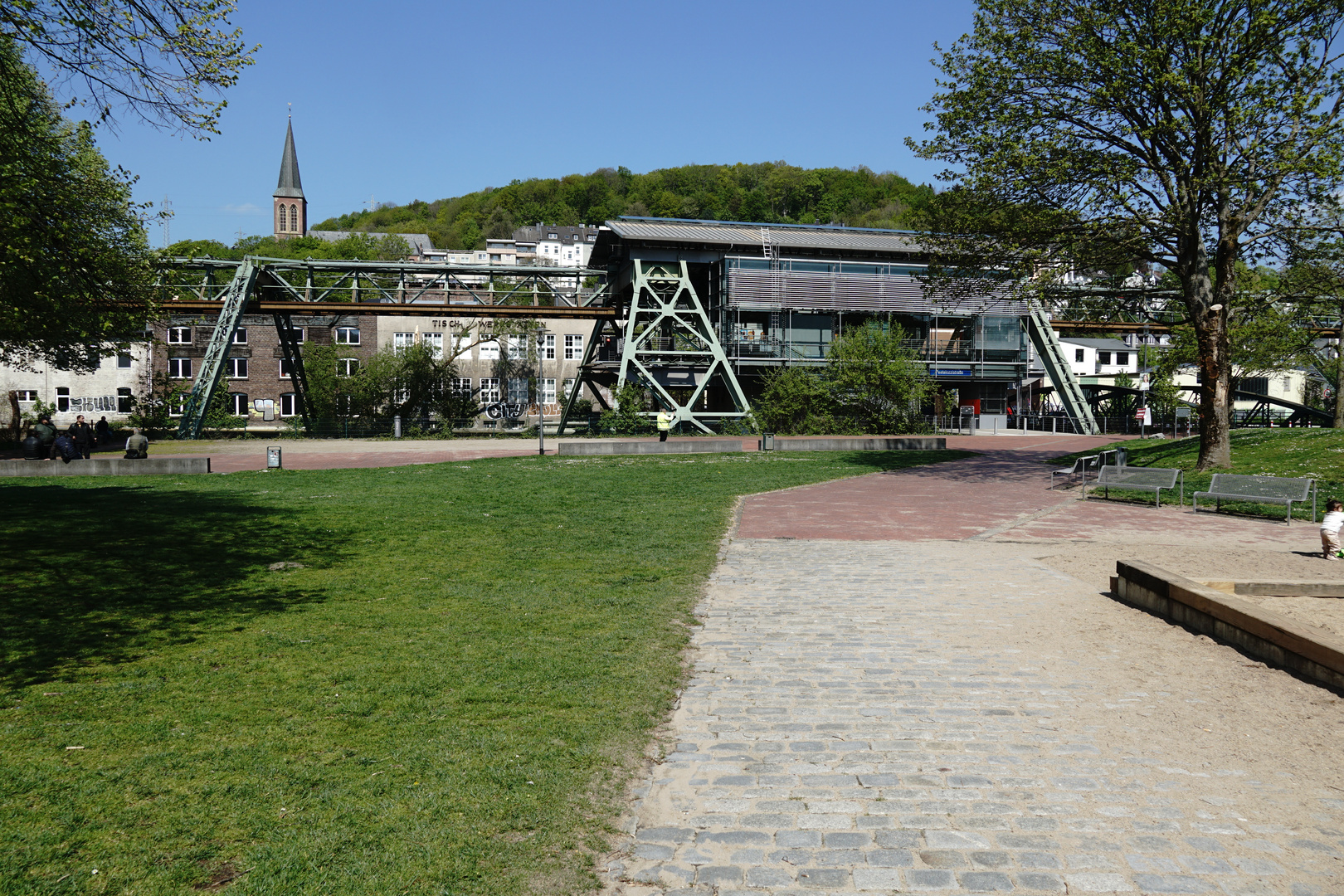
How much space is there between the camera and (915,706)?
6098 mm

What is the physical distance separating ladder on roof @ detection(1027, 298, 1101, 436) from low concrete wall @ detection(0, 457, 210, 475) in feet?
135

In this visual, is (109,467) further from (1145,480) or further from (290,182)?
(290,182)

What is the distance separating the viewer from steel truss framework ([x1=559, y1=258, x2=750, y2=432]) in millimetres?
43844

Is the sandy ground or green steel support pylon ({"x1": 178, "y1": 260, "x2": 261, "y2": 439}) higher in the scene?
green steel support pylon ({"x1": 178, "y1": 260, "x2": 261, "y2": 439})

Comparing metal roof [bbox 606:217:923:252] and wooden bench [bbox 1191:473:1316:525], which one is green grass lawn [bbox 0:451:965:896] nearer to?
wooden bench [bbox 1191:473:1316:525]

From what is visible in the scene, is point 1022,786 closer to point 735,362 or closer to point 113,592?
point 113,592

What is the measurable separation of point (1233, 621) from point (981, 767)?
4.02 metres

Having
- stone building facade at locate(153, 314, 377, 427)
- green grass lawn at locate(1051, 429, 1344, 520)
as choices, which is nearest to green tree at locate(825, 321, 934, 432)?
green grass lawn at locate(1051, 429, 1344, 520)

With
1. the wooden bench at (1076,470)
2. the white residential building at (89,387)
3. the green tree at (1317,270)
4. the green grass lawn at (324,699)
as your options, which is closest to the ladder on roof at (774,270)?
the wooden bench at (1076,470)

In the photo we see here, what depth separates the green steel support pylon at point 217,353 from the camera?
4350cm

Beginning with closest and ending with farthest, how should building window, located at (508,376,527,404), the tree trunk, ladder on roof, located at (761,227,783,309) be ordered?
the tree trunk, ladder on roof, located at (761,227,783,309), building window, located at (508,376,527,404)

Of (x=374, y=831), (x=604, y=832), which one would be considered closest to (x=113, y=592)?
(x=374, y=831)

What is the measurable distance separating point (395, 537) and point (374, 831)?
9359mm

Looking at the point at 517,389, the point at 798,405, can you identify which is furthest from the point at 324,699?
the point at 517,389
